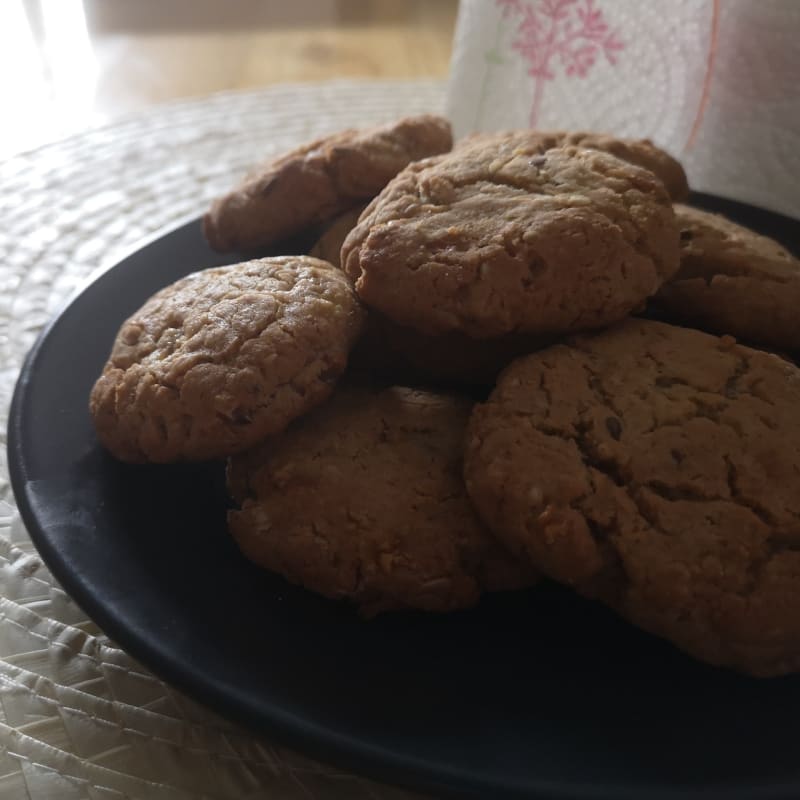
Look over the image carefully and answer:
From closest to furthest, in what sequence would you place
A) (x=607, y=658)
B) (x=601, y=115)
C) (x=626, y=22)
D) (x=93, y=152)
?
(x=607, y=658)
(x=626, y=22)
(x=601, y=115)
(x=93, y=152)

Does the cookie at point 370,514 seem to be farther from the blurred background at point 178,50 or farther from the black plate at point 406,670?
the blurred background at point 178,50

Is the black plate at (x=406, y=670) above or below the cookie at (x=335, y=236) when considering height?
below

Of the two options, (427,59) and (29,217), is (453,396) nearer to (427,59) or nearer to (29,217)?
(29,217)

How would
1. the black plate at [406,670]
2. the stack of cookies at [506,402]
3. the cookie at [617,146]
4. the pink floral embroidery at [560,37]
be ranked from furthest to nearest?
the pink floral embroidery at [560,37]
the cookie at [617,146]
the stack of cookies at [506,402]
the black plate at [406,670]

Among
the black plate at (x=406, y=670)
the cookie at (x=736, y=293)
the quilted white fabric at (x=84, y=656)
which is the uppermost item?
the cookie at (x=736, y=293)

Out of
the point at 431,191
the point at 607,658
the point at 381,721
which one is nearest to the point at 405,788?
the point at 381,721

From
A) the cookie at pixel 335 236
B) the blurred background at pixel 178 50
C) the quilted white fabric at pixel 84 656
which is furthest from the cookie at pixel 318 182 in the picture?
the blurred background at pixel 178 50
